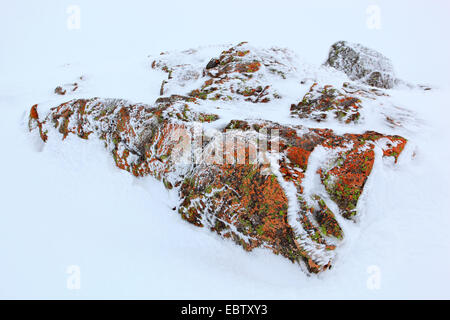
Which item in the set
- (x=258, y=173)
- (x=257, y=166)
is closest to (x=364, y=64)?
(x=257, y=166)

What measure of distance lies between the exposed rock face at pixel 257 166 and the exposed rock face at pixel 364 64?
9.92 meters

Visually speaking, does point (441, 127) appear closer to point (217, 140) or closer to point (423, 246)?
point (423, 246)

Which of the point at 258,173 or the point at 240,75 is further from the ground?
the point at 240,75

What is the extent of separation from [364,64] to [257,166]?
52.1ft

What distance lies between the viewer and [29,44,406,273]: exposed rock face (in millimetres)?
4590

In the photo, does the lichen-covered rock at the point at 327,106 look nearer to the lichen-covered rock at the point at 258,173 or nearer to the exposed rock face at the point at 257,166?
the exposed rock face at the point at 257,166

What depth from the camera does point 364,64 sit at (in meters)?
15.1

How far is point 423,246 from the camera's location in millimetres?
4328

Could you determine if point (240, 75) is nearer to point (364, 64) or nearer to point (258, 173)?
point (258, 173)

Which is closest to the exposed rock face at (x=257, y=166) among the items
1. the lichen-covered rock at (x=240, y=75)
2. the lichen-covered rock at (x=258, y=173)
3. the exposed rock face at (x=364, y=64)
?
the lichen-covered rock at (x=258, y=173)

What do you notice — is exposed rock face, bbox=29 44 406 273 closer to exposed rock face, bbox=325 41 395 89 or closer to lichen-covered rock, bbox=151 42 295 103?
lichen-covered rock, bbox=151 42 295 103

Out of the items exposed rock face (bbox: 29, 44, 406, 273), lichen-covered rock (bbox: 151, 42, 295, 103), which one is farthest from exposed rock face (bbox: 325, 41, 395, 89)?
exposed rock face (bbox: 29, 44, 406, 273)

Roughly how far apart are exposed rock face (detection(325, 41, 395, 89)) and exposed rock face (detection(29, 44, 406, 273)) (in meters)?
9.92

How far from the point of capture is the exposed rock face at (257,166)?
4.59 meters
